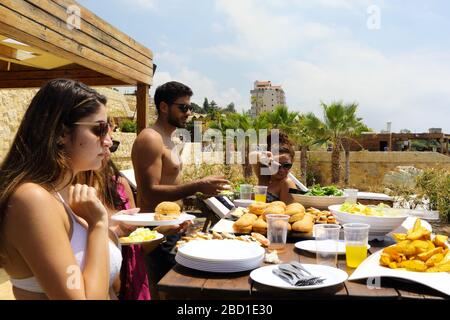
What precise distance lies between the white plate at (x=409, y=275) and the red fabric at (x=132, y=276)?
1244mm

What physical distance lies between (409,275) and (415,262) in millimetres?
110

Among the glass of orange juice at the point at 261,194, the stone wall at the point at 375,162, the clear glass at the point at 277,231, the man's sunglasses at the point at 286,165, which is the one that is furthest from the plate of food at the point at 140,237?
the stone wall at the point at 375,162

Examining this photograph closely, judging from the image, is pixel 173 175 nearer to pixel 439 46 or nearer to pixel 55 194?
pixel 55 194

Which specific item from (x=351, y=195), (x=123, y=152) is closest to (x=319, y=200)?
(x=351, y=195)

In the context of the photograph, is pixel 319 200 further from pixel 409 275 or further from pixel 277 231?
pixel 409 275

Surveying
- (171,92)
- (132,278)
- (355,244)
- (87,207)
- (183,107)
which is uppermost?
(171,92)

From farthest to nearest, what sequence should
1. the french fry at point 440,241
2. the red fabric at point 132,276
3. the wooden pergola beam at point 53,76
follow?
the wooden pergola beam at point 53,76, the red fabric at point 132,276, the french fry at point 440,241

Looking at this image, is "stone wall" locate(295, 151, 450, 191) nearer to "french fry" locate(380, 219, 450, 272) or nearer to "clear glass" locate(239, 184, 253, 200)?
"clear glass" locate(239, 184, 253, 200)

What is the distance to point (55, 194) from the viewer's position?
1.45m

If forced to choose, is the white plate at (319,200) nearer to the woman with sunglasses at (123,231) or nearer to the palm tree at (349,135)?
the woman with sunglasses at (123,231)

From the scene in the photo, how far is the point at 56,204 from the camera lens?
134cm

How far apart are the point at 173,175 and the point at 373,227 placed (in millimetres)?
1828

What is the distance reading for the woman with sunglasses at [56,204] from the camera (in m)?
1.23
